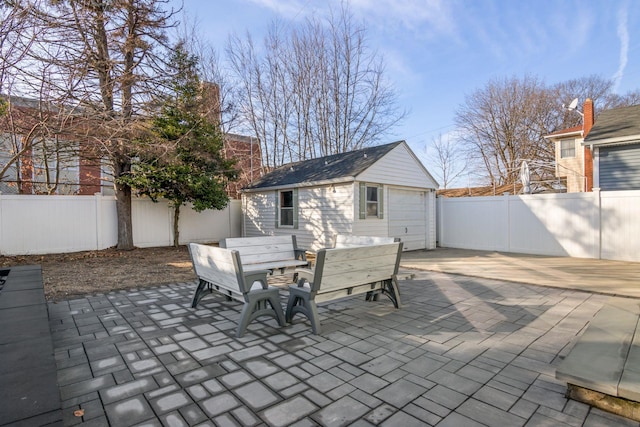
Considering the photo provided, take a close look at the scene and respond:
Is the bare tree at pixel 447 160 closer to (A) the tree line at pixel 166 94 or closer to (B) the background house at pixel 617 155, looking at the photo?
(A) the tree line at pixel 166 94

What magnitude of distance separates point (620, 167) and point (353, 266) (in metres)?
11.3

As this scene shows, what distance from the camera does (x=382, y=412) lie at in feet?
7.04

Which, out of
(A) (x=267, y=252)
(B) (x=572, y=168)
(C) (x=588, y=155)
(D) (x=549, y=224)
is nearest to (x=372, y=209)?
(D) (x=549, y=224)

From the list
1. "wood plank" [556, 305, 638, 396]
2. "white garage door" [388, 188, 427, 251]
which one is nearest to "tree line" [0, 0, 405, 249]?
"white garage door" [388, 188, 427, 251]

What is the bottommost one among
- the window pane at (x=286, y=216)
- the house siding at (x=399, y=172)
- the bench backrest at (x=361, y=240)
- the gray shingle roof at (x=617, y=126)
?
the bench backrest at (x=361, y=240)

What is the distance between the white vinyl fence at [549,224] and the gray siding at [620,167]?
2.41m

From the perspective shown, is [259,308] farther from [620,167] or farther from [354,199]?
[620,167]

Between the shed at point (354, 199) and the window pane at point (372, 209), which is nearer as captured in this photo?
the shed at point (354, 199)

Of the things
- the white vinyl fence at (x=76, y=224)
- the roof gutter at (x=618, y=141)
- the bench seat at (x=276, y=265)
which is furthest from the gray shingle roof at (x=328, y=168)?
the roof gutter at (x=618, y=141)

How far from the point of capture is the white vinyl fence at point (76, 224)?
933 centimetres

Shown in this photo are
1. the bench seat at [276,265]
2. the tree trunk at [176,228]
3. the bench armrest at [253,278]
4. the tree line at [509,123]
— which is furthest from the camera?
the tree line at [509,123]

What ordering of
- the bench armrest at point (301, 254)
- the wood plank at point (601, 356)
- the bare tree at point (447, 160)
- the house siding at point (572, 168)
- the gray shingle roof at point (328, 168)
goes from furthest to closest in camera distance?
the bare tree at point (447, 160)
the house siding at point (572, 168)
the gray shingle roof at point (328, 168)
the bench armrest at point (301, 254)
the wood plank at point (601, 356)

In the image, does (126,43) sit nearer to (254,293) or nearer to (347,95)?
(254,293)

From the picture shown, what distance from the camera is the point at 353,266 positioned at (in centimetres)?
388
